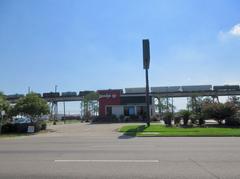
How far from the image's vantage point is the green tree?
4053 cm

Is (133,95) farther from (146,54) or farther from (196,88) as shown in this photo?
(196,88)

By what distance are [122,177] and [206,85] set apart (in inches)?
3615

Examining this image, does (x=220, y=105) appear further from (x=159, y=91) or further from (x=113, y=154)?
(x=159, y=91)

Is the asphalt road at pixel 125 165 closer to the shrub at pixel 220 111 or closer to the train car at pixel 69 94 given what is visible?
the shrub at pixel 220 111

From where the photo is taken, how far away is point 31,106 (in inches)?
1596

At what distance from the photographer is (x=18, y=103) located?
1623 inches

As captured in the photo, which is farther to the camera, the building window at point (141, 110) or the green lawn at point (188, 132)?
the building window at point (141, 110)

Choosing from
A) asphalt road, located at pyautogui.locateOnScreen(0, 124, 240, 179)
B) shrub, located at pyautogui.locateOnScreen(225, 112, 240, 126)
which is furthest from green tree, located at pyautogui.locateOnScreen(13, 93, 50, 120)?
asphalt road, located at pyautogui.locateOnScreen(0, 124, 240, 179)

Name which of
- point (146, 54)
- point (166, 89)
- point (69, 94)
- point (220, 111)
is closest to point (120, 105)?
point (146, 54)

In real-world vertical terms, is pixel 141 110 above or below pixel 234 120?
above

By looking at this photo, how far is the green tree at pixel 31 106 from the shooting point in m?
40.5

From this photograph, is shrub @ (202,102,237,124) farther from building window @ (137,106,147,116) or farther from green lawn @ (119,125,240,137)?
building window @ (137,106,147,116)

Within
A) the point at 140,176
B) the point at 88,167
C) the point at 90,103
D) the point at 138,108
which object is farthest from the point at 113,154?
the point at 90,103

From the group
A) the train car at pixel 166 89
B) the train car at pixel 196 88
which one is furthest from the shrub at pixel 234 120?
the train car at pixel 166 89
